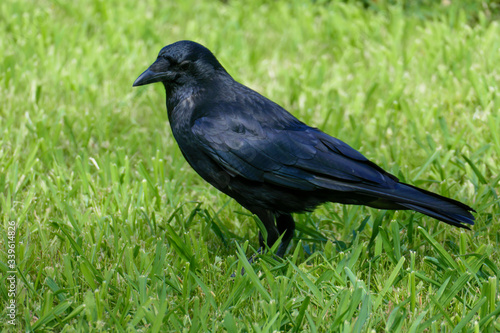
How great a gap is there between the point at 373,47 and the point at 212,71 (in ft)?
10.2

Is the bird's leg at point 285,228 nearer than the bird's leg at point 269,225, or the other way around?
the bird's leg at point 269,225

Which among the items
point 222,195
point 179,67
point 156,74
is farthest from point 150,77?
point 222,195

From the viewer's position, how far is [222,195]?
4.05 m

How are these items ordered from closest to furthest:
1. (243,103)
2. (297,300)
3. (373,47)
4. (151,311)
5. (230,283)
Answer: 1. (151,311)
2. (297,300)
3. (230,283)
4. (243,103)
5. (373,47)

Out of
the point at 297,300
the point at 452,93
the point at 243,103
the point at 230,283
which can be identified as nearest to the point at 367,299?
the point at 297,300

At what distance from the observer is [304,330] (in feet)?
8.54

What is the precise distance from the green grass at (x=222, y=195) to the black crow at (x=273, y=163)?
22 cm

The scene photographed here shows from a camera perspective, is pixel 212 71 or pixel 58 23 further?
pixel 58 23

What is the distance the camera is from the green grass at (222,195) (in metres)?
2.75

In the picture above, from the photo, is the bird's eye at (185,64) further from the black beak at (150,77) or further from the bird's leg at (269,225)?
the bird's leg at (269,225)

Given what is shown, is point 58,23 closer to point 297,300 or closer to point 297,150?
point 297,150

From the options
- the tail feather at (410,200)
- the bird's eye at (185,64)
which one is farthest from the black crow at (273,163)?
the bird's eye at (185,64)

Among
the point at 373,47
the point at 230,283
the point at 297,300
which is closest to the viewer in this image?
the point at 297,300

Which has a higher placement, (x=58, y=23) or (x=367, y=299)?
(x=58, y=23)
